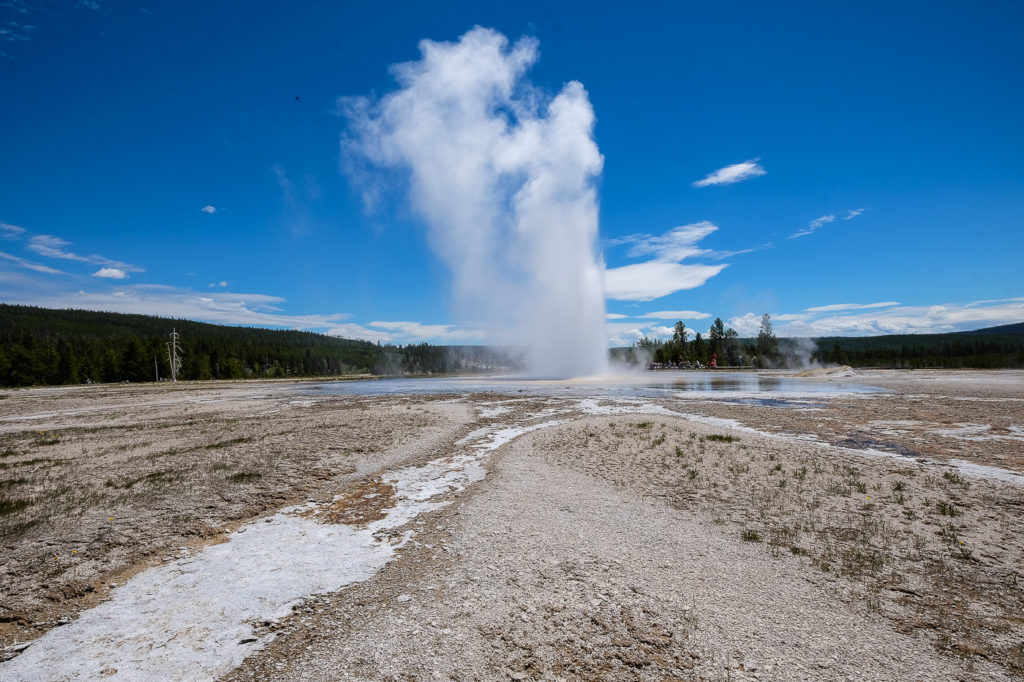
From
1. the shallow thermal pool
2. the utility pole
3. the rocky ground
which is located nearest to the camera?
the rocky ground

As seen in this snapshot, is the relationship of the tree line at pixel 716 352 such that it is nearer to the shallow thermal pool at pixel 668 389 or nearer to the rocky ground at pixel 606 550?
the shallow thermal pool at pixel 668 389

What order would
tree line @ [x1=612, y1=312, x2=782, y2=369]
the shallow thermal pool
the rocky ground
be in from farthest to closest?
tree line @ [x1=612, y1=312, x2=782, y2=369]
the shallow thermal pool
the rocky ground

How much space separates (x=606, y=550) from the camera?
888 centimetres

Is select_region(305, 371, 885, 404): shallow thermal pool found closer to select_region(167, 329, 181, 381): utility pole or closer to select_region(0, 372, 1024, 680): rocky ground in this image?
select_region(0, 372, 1024, 680): rocky ground

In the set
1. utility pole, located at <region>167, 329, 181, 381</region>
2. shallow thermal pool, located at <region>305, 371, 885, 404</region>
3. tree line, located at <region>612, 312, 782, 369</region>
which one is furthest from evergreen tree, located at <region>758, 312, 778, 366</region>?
utility pole, located at <region>167, 329, 181, 381</region>

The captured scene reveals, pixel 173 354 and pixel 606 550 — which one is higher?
pixel 173 354

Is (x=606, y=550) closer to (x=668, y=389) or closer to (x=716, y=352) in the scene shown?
(x=668, y=389)

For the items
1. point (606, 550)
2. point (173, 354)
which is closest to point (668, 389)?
point (606, 550)

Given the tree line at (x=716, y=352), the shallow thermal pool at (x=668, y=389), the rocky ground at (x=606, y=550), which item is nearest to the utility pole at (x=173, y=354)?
the shallow thermal pool at (x=668, y=389)

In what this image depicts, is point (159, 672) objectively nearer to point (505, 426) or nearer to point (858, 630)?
point (858, 630)

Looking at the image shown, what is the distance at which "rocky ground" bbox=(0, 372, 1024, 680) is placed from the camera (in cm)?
579

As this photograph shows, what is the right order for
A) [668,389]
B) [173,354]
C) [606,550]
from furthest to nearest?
1. [173,354]
2. [668,389]
3. [606,550]

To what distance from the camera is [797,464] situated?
15.3 metres

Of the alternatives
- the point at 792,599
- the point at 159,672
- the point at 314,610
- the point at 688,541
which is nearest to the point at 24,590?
the point at 159,672
